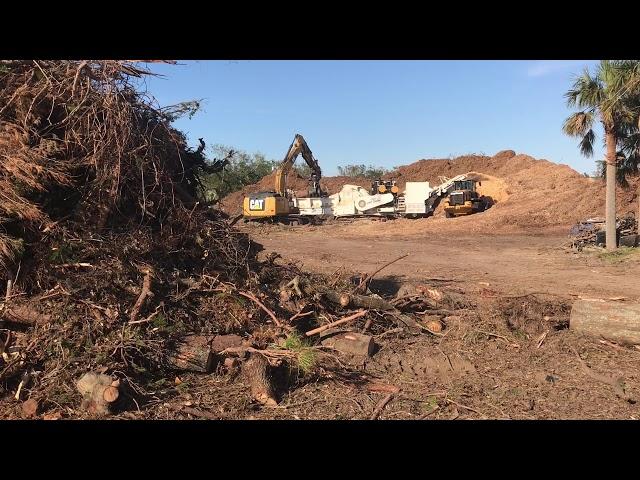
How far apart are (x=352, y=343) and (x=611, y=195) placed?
13.2 meters

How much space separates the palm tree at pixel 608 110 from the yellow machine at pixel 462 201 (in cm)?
1144

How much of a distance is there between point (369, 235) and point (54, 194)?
2015 centimetres

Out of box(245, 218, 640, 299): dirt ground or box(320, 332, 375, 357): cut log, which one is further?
box(245, 218, 640, 299): dirt ground

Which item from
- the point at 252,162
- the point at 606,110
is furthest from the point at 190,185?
the point at 252,162

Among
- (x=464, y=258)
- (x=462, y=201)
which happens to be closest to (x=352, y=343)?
(x=464, y=258)

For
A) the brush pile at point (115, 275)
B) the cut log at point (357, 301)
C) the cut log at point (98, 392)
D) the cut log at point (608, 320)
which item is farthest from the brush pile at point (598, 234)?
the cut log at point (98, 392)

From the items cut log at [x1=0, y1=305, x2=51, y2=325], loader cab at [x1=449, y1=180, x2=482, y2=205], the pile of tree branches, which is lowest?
cut log at [x1=0, y1=305, x2=51, y2=325]

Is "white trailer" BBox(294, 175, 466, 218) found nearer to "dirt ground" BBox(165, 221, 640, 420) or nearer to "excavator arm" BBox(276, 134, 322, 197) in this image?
"excavator arm" BBox(276, 134, 322, 197)

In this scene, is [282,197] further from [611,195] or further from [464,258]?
[611,195]

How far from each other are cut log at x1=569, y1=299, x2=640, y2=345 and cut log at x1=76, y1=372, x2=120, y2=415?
5547 millimetres

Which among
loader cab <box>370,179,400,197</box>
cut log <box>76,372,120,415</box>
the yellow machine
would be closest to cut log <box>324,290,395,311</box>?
cut log <box>76,372,120,415</box>

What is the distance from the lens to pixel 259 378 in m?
5.03

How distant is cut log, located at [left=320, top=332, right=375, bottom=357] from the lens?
20.0 ft
